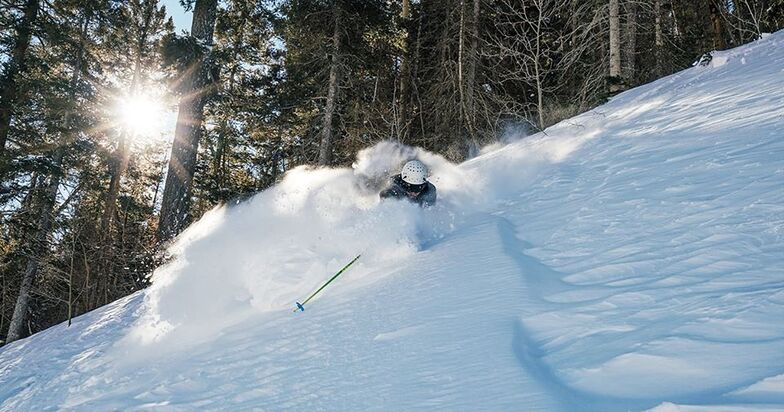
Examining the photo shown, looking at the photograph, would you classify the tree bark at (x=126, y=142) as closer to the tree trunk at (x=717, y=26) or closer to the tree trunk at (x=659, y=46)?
the tree trunk at (x=659, y=46)

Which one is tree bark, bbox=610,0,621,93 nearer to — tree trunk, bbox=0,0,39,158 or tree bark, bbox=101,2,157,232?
tree trunk, bbox=0,0,39,158

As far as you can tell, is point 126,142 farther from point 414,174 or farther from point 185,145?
point 414,174

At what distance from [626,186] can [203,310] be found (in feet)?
15.7

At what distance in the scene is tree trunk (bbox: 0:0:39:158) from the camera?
11539 mm

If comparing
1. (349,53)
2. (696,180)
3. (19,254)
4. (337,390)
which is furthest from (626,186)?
(19,254)

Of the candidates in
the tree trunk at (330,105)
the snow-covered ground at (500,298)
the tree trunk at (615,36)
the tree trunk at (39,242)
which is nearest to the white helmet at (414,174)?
the snow-covered ground at (500,298)

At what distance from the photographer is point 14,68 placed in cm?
1164

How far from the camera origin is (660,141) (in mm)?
6043

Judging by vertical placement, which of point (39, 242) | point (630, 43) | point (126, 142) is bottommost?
point (39, 242)

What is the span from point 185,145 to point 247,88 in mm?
9733

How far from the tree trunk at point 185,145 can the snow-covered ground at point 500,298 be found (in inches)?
101

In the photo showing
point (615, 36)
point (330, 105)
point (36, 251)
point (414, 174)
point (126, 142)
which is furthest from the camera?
point (126, 142)

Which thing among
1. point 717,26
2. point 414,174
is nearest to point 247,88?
point 414,174

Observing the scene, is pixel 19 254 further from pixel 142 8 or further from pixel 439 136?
pixel 439 136
